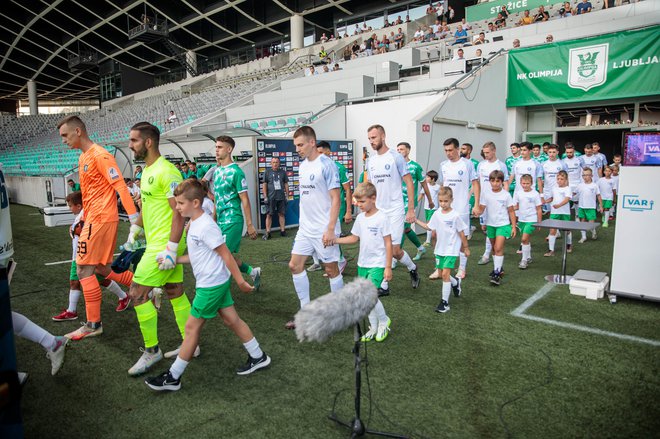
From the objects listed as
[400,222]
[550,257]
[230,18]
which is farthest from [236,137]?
[230,18]

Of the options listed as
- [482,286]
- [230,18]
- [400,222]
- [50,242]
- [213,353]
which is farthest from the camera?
[230,18]

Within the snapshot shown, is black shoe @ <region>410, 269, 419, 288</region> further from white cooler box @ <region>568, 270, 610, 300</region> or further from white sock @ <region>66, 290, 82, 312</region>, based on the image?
white sock @ <region>66, 290, 82, 312</region>

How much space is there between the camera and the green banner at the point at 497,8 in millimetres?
19938

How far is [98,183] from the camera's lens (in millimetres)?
4199

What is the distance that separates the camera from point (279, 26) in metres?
36.8

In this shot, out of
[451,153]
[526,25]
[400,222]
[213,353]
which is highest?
[526,25]

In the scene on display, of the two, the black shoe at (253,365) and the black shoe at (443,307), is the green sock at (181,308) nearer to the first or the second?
the black shoe at (253,365)

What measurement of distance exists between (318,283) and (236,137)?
6.13 meters

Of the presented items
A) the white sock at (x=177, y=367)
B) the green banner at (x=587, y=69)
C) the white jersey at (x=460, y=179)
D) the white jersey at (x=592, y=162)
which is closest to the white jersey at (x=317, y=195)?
the white sock at (x=177, y=367)

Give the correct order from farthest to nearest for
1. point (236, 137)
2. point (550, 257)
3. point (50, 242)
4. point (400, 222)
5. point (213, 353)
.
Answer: point (236, 137), point (50, 242), point (550, 257), point (400, 222), point (213, 353)

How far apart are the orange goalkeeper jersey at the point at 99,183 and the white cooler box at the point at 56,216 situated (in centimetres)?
928

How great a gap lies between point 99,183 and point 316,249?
227 centimetres

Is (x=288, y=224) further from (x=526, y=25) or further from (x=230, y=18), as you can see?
(x=230, y=18)

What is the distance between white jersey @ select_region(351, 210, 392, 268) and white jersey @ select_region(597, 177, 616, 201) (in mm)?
8498
